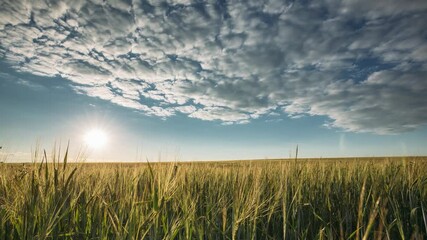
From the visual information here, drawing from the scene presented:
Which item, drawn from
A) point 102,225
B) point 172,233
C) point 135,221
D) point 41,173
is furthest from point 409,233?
point 41,173

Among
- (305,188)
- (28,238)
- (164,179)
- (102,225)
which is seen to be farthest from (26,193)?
(305,188)

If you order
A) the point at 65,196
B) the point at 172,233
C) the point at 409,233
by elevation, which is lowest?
the point at 409,233

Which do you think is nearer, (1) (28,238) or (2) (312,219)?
(1) (28,238)

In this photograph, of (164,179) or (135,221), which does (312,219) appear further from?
(135,221)

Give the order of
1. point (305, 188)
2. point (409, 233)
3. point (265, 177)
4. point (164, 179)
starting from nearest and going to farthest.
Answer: point (164, 179), point (409, 233), point (305, 188), point (265, 177)

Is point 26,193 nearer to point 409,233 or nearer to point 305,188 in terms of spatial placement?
point 305,188

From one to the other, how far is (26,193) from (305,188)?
10.1 feet

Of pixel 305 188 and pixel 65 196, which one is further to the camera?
pixel 305 188

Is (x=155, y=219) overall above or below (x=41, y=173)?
below

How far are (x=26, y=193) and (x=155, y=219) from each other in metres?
0.93

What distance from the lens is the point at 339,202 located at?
3596 mm

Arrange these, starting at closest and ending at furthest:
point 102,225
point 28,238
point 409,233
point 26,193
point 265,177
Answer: point 28,238
point 26,193
point 102,225
point 409,233
point 265,177

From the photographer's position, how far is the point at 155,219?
84.0 inches

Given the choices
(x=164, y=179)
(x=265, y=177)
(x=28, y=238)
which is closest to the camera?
(x=28, y=238)
